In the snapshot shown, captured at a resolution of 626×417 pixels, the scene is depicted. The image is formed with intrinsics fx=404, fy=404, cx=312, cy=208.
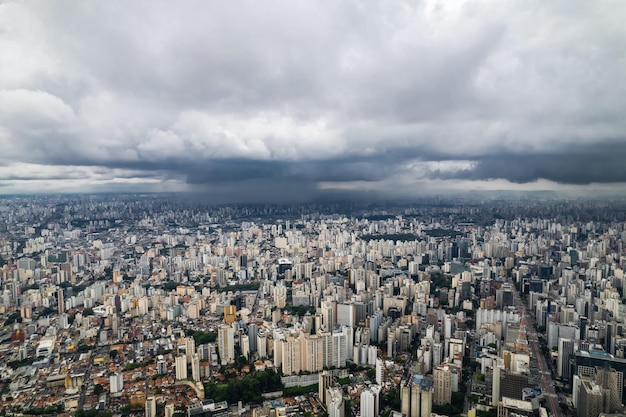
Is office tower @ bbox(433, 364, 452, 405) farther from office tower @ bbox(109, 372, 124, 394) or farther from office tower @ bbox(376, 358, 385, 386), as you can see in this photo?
office tower @ bbox(109, 372, 124, 394)


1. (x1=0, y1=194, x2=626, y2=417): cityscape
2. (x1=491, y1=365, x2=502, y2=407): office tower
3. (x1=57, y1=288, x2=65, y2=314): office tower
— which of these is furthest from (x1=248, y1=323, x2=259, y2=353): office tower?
(x1=491, y1=365, x2=502, y2=407): office tower

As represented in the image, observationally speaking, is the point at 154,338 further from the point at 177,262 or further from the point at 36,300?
the point at 177,262

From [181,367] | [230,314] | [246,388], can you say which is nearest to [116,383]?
[181,367]

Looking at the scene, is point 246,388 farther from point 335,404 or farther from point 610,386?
point 610,386

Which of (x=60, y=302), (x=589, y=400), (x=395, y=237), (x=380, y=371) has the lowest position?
(x=380, y=371)

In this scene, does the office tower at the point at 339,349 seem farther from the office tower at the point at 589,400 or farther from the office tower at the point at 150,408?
the office tower at the point at 589,400

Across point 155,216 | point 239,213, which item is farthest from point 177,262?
point 239,213
